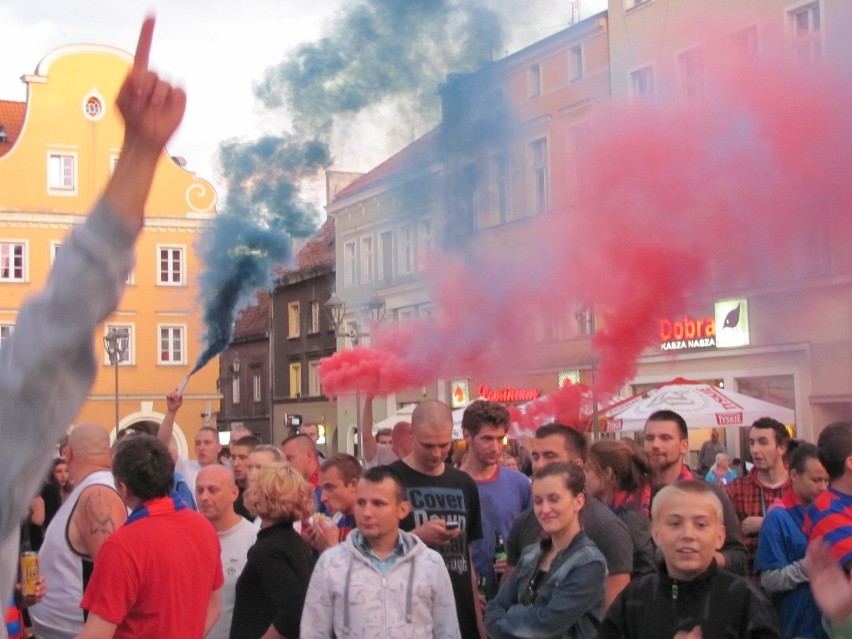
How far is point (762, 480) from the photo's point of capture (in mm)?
8516

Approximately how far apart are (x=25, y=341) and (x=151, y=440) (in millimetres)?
4247

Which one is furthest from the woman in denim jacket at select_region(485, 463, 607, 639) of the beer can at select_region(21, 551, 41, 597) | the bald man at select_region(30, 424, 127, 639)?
the beer can at select_region(21, 551, 41, 597)

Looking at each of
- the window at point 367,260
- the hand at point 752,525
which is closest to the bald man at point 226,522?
the hand at point 752,525

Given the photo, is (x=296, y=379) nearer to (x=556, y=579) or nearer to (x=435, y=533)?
(x=435, y=533)

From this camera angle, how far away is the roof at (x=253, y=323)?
53.5 meters

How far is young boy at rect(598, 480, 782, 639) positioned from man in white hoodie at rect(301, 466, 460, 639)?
43.9 inches

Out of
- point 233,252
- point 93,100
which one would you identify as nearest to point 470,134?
point 233,252

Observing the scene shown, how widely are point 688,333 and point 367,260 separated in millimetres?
7559

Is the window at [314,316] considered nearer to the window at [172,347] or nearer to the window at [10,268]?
the window at [172,347]

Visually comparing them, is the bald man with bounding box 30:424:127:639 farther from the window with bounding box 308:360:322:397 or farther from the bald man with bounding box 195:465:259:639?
the window with bounding box 308:360:322:397

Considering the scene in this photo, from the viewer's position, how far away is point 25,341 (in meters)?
1.61

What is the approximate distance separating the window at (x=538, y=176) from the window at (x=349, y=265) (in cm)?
663

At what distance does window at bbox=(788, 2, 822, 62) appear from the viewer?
64.8 ft

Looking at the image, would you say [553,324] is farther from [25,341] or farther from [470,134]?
[25,341]
